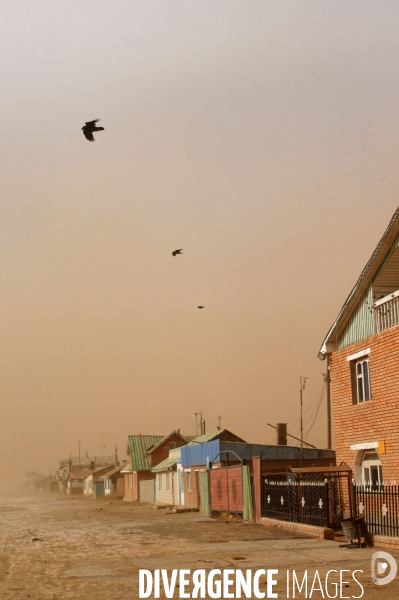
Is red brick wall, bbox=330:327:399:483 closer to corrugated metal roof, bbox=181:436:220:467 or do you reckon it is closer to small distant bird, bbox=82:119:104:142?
small distant bird, bbox=82:119:104:142

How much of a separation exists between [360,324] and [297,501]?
5.95 metres

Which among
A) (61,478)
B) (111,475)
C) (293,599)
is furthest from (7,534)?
(61,478)

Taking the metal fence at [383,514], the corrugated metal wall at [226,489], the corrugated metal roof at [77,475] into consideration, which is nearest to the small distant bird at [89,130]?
the metal fence at [383,514]

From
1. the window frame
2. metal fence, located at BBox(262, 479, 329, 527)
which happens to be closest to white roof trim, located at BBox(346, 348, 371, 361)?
metal fence, located at BBox(262, 479, 329, 527)

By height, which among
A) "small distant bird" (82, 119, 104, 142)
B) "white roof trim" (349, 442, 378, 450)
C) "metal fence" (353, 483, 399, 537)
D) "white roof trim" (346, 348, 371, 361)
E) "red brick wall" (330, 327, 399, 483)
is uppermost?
"small distant bird" (82, 119, 104, 142)

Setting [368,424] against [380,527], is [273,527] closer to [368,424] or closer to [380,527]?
[368,424]

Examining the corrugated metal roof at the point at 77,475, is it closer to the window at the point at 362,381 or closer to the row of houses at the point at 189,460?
the row of houses at the point at 189,460

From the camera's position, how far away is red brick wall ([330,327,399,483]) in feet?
64.2

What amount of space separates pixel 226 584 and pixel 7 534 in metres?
17.3

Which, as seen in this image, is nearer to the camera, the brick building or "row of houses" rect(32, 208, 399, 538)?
"row of houses" rect(32, 208, 399, 538)

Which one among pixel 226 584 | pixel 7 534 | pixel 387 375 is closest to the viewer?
pixel 226 584

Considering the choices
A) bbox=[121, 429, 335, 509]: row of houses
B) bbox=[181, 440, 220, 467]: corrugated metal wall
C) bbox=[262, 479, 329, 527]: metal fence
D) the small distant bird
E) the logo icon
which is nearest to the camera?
the logo icon

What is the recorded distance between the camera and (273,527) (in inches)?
915

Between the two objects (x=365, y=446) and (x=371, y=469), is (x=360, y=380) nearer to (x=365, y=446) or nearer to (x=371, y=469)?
(x=365, y=446)
